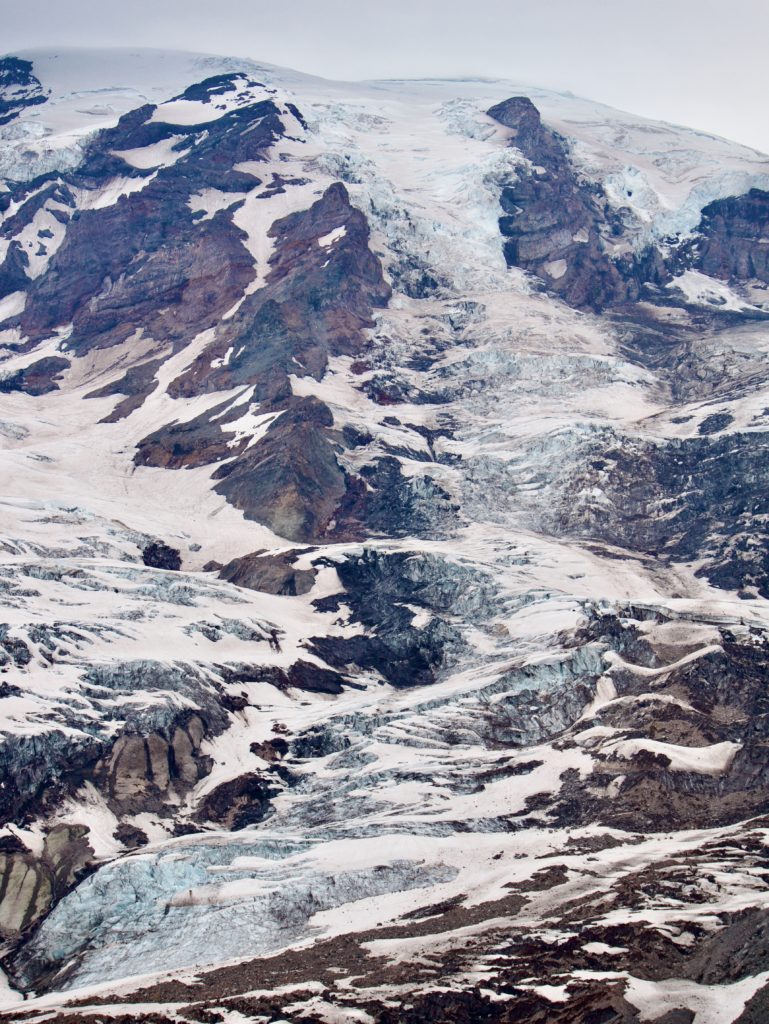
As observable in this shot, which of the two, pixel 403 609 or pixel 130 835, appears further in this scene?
pixel 403 609

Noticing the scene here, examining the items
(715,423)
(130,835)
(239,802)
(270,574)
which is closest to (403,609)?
(270,574)

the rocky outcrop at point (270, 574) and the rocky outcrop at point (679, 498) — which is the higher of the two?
the rocky outcrop at point (679, 498)

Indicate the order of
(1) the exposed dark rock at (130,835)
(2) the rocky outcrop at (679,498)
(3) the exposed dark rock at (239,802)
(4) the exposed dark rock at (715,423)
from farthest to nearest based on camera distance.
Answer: (4) the exposed dark rock at (715,423)
(2) the rocky outcrop at (679,498)
(3) the exposed dark rock at (239,802)
(1) the exposed dark rock at (130,835)

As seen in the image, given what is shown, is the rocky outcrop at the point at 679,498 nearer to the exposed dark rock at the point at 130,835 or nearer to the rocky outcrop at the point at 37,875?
the exposed dark rock at the point at 130,835

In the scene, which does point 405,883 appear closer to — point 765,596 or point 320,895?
point 320,895

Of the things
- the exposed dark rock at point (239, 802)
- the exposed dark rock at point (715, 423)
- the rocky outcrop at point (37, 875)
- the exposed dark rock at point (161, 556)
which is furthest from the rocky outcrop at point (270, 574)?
the exposed dark rock at point (715, 423)

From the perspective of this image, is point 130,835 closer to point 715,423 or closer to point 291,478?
point 291,478

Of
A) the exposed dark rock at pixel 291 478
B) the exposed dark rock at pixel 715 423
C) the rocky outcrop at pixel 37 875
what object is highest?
the exposed dark rock at pixel 715 423

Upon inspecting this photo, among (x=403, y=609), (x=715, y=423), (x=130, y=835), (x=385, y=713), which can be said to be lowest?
(x=130, y=835)

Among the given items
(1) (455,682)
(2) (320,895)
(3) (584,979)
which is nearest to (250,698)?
(1) (455,682)

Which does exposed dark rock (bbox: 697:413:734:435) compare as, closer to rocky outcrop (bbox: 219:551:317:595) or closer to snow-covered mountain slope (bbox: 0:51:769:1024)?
snow-covered mountain slope (bbox: 0:51:769:1024)

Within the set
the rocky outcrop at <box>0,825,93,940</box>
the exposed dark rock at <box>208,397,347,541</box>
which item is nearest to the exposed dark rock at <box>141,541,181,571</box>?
the exposed dark rock at <box>208,397,347,541</box>
